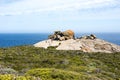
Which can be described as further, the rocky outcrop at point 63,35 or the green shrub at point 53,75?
the rocky outcrop at point 63,35

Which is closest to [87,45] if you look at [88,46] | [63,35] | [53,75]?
[88,46]

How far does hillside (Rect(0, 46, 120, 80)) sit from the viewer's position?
18.1 m

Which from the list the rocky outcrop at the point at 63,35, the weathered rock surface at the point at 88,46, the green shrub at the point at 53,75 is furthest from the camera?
the rocky outcrop at the point at 63,35

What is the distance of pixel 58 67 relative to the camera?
4338 cm

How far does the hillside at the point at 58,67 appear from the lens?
1812 centimetres

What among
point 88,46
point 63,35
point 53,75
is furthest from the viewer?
point 63,35

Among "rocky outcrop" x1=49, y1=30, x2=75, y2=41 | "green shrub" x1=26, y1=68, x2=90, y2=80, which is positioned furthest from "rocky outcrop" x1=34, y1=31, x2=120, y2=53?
"green shrub" x1=26, y1=68, x2=90, y2=80

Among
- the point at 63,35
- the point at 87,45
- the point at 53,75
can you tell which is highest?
the point at 53,75

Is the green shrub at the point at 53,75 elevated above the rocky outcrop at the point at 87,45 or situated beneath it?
elevated above

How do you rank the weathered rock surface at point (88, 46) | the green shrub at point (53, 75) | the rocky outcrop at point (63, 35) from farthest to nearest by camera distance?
the rocky outcrop at point (63, 35)
the weathered rock surface at point (88, 46)
the green shrub at point (53, 75)

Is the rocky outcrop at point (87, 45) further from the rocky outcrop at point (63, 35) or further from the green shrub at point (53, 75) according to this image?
the green shrub at point (53, 75)

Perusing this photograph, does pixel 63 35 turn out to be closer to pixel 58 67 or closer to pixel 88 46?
pixel 88 46

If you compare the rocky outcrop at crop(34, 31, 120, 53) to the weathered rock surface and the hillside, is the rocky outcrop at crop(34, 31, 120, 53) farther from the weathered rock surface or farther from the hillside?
the hillside

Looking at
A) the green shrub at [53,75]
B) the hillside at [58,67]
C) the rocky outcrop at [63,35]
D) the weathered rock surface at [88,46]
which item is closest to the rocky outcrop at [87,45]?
the weathered rock surface at [88,46]
